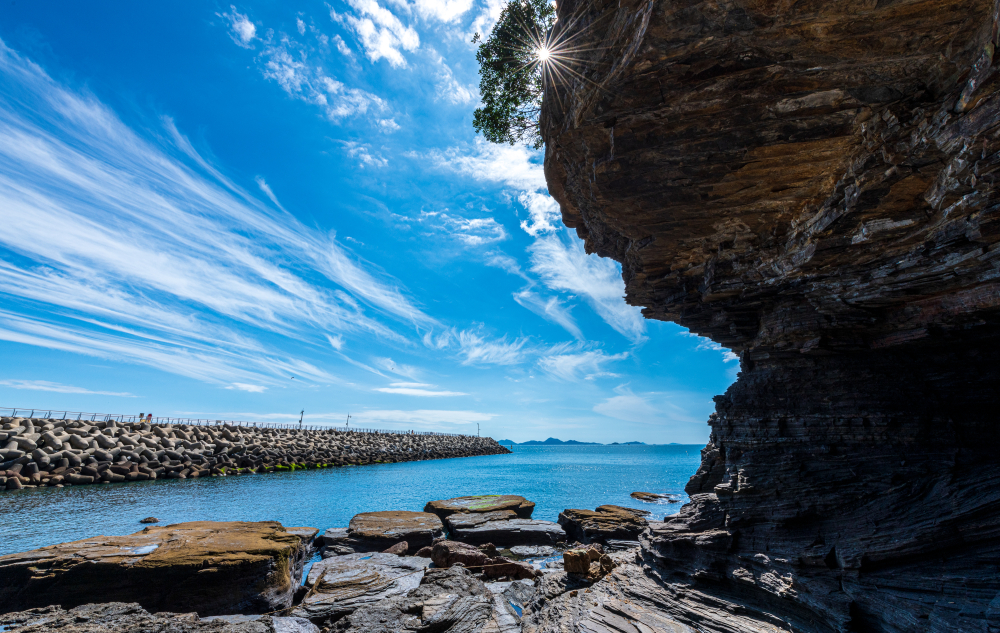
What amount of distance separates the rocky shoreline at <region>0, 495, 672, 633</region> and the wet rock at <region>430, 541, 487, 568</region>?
0.13ft

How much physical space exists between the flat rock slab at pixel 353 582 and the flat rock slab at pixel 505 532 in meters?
5.77

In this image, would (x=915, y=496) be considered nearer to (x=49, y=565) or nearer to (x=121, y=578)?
(x=121, y=578)

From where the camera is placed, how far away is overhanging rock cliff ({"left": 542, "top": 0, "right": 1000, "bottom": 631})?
7078 mm

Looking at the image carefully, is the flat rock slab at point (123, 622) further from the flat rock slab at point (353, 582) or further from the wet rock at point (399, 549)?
the wet rock at point (399, 549)

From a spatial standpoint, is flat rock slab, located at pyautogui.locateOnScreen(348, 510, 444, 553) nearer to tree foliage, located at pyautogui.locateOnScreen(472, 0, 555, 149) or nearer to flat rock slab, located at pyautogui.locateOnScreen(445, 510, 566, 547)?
flat rock slab, located at pyautogui.locateOnScreen(445, 510, 566, 547)

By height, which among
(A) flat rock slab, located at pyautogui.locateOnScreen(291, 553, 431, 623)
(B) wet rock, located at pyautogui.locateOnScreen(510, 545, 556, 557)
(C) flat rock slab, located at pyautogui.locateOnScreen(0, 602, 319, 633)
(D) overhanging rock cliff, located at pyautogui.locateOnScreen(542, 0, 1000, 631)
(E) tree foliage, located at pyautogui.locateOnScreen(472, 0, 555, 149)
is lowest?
(B) wet rock, located at pyautogui.locateOnScreen(510, 545, 556, 557)

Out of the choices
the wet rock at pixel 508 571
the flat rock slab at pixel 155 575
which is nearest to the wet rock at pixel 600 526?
the wet rock at pixel 508 571

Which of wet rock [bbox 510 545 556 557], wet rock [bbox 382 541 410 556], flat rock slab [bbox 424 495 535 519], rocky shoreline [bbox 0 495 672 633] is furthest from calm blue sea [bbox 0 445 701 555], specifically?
rocky shoreline [bbox 0 495 672 633]

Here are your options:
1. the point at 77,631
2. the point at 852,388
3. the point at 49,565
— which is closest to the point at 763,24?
the point at 852,388

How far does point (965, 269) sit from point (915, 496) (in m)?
5.41

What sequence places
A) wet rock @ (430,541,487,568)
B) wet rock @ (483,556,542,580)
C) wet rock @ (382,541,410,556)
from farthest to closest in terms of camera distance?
wet rock @ (382,541,410,556)
wet rock @ (430,541,487,568)
wet rock @ (483,556,542,580)

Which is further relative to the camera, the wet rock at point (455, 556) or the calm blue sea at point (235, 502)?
the calm blue sea at point (235, 502)

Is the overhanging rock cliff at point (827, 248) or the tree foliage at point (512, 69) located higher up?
the tree foliage at point (512, 69)

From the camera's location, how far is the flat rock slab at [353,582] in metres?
11.6
